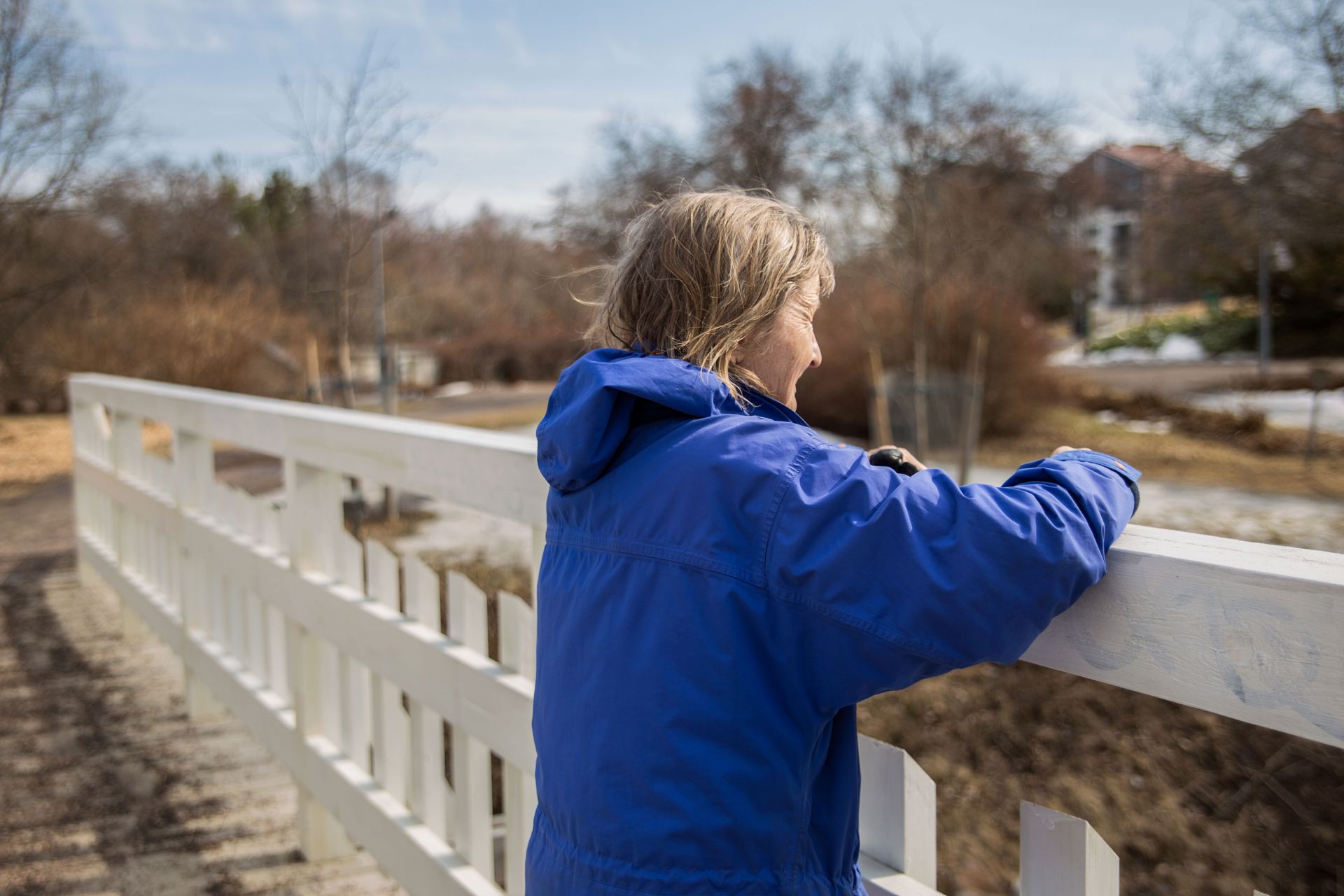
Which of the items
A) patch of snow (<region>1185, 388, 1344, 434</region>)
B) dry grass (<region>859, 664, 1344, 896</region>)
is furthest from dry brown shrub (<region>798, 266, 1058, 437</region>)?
dry grass (<region>859, 664, 1344, 896</region>)

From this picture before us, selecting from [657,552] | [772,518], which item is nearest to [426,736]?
[657,552]

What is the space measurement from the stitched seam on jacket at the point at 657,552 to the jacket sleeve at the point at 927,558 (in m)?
0.04

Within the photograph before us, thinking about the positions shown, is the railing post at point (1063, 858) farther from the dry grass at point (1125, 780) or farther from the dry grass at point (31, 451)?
the dry grass at point (31, 451)

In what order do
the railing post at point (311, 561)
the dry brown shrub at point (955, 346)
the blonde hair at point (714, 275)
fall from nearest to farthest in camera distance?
the blonde hair at point (714, 275)
the railing post at point (311, 561)
the dry brown shrub at point (955, 346)

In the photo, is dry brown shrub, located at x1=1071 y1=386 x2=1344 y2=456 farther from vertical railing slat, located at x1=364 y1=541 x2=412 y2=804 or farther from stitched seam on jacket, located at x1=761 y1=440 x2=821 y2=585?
stitched seam on jacket, located at x1=761 y1=440 x2=821 y2=585

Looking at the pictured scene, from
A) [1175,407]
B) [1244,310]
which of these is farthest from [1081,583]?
[1244,310]

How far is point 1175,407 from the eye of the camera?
53.9 ft

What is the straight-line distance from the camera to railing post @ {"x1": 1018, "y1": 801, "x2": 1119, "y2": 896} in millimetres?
1091

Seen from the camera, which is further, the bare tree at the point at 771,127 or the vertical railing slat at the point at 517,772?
the bare tree at the point at 771,127

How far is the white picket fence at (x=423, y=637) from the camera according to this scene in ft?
3.02

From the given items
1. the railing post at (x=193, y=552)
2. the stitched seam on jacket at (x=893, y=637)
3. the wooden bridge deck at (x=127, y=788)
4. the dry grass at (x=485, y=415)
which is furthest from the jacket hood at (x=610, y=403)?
the dry grass at (x=485, y=415)

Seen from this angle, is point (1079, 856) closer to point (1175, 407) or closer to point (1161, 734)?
point (1161, 734)

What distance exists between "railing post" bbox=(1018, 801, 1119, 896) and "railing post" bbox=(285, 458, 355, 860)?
1.93 m

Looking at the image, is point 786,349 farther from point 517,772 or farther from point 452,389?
point 452,389
